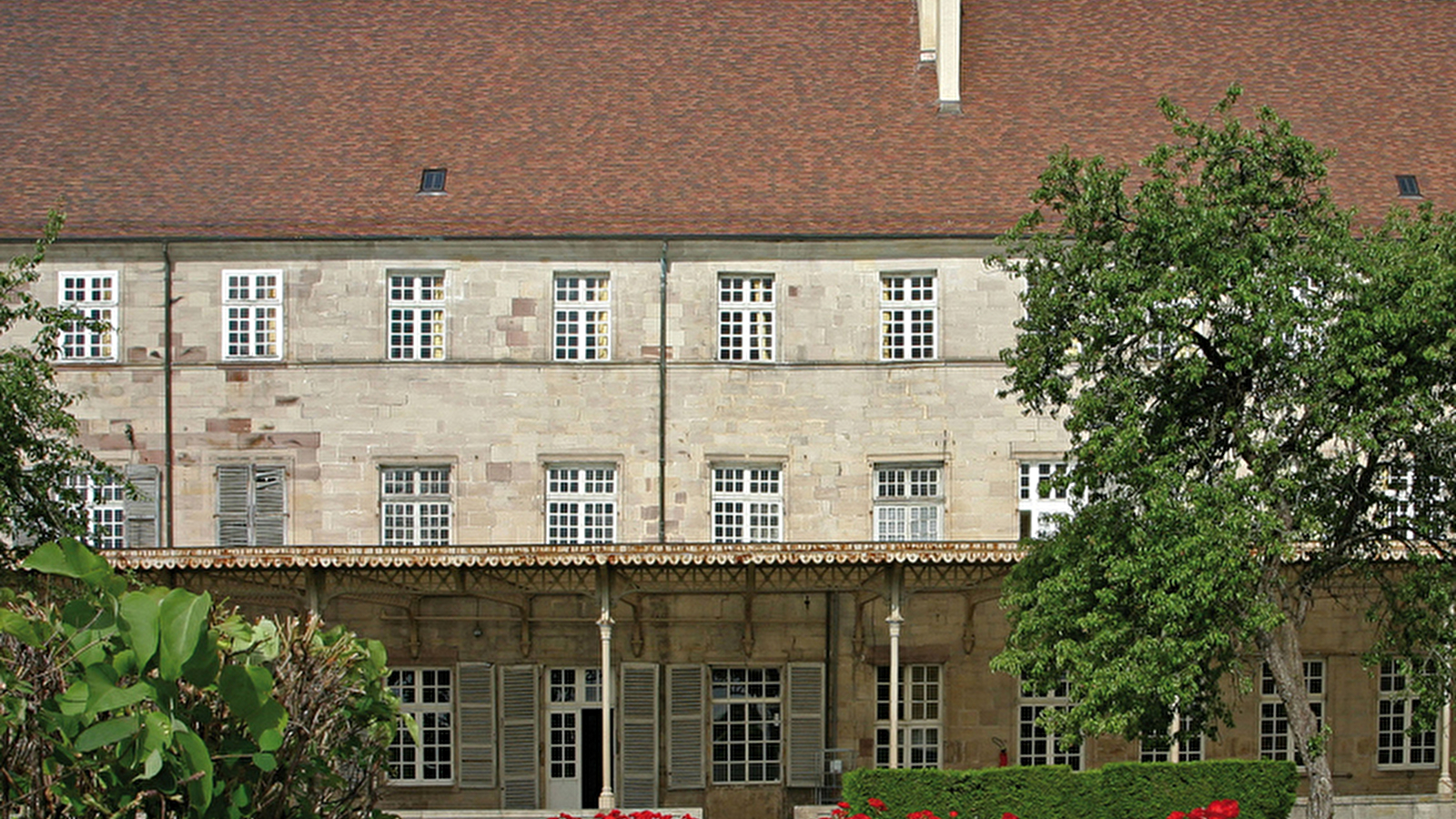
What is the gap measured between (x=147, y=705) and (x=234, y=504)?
21139 millimetres

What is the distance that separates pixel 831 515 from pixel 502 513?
510cm

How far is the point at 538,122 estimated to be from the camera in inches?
1378

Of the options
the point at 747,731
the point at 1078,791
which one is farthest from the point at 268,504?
the point at 1078,791

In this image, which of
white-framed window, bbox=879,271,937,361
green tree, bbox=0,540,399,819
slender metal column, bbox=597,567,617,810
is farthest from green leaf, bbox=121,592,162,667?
white-framed window, bbox=879,271,937,361

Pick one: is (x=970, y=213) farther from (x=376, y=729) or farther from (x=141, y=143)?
(x=376, y=729)

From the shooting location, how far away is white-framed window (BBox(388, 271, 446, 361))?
32.9 m

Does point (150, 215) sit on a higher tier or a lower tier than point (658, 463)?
higher

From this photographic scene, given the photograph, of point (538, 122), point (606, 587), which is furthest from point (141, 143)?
point (606, 587)

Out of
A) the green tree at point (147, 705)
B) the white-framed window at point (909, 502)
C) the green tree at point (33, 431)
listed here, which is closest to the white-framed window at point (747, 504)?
the white-framed window at point (909, 502)

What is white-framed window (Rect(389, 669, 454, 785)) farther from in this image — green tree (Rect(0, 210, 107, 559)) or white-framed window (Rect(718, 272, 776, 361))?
green tree (Rect(0, 210, 107, 559))

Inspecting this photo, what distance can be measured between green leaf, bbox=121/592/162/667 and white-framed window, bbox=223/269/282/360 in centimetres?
2140

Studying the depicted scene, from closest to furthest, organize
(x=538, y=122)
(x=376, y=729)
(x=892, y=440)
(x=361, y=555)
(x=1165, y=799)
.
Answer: (x=376, y=729) → (x=1165, y=799) → (x=361, y=555) → (x=892, y=440) → (x=538, y=122)

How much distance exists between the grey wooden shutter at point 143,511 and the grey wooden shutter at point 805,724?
10.1 m

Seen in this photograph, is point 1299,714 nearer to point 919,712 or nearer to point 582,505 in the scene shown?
point 919,712
